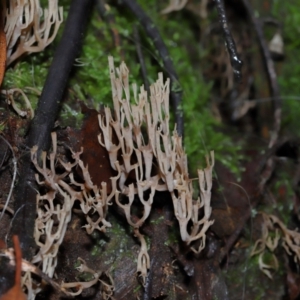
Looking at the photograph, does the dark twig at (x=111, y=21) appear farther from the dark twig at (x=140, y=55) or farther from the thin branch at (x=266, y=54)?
the thin branch at (x=266, y=54)

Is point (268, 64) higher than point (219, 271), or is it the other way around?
point (268, 64)

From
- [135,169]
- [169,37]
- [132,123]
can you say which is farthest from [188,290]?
[169,37]

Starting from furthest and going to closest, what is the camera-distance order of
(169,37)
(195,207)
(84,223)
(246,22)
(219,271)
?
(246,22), (169,37), (219,271), (84,223), (195,207)

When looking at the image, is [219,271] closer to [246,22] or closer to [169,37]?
[169,37]

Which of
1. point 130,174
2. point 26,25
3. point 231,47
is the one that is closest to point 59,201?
point 130,174

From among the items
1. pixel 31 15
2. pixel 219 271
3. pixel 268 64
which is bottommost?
pixel 219 271

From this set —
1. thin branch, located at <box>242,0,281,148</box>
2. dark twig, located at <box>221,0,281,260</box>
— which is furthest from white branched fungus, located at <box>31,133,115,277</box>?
thin branch, located at <box>242,0,281,148</box>

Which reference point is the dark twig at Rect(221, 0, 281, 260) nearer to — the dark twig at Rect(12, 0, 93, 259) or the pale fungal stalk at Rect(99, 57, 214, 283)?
the pale fungal stalk at Rect(99, 57, 214, 283)
